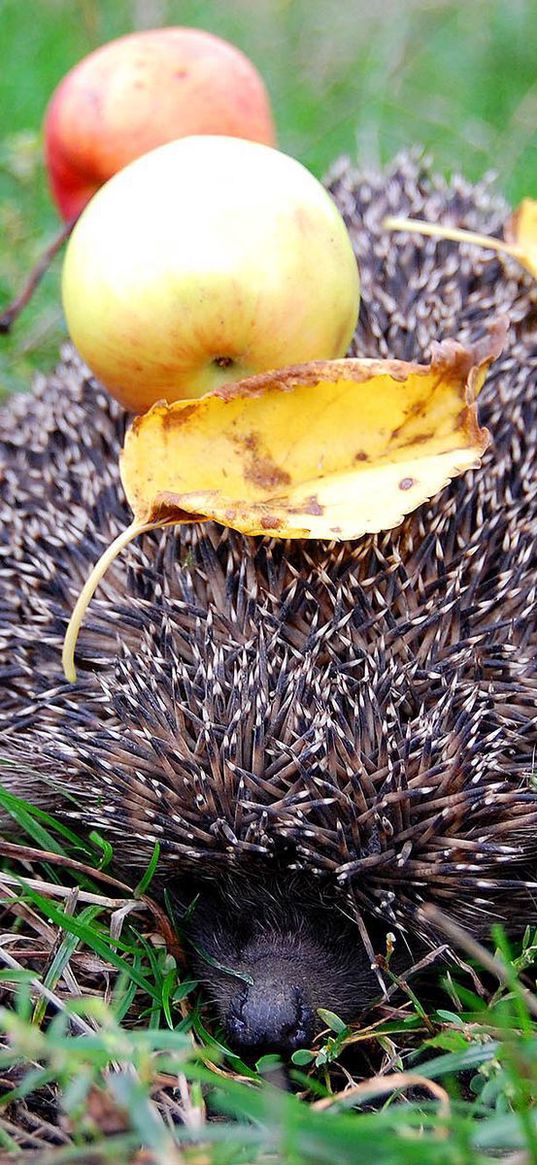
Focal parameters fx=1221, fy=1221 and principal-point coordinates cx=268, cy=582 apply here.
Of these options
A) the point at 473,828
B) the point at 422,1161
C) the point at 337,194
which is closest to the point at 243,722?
the point at 473,828

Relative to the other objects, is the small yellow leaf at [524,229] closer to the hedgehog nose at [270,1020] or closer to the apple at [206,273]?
the apple at [206,273]

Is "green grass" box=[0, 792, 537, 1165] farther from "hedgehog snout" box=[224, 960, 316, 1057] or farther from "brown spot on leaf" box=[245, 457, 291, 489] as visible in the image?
"brown spot on leaf" box=[245, 457, 291, 489]

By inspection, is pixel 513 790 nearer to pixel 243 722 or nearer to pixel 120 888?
pixel 243 722

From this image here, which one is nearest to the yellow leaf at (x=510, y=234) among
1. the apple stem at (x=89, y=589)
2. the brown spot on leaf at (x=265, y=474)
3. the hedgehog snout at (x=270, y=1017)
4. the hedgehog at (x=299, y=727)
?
the hedgehog at (x=299, y=727)

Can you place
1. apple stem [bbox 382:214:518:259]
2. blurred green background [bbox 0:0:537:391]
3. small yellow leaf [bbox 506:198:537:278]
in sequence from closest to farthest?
apple stem [bbox 382:214:518:259]
small yellow leaf [bbox 506:198:537:278]
blurred green background [bbox 0:0:537:391]

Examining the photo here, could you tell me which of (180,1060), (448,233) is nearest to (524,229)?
(448,233)

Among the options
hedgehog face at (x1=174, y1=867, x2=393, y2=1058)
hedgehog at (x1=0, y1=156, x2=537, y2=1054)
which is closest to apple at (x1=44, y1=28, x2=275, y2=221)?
hedgehog at (x1=0, y1=156, x2=537, y2=1054)
